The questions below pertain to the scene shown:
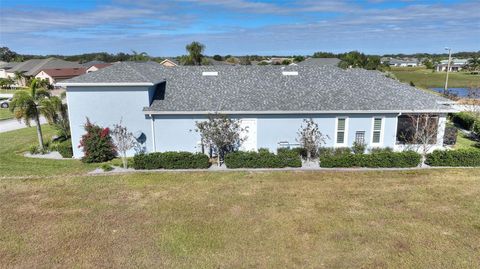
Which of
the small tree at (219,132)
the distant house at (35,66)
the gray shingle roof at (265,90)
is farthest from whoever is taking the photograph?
the distant house at (35,66)

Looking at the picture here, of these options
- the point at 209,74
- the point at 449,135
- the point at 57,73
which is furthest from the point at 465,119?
the point at 57,73

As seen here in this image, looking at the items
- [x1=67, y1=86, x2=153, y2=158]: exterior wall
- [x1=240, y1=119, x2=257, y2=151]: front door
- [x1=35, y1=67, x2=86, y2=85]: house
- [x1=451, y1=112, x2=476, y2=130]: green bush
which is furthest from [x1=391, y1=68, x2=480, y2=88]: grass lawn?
[x1=35, y1=67, x2=86, y2=85]: house

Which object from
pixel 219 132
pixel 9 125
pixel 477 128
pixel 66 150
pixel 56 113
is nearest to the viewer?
pixel 219 132

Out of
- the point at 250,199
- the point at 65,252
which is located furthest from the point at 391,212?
the point at 65,252

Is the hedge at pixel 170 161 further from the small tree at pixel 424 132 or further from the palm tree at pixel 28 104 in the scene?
the small tree at pixel 424 132

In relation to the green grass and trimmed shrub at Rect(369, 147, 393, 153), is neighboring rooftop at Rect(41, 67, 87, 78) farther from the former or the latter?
trimmed shrub at Rect(369, 147, 393, 153)

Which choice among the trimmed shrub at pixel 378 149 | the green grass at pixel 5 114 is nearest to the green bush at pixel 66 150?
the trimmed shrub at pixel 378 149

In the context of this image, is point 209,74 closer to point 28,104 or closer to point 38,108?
point 38,108
